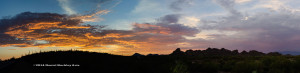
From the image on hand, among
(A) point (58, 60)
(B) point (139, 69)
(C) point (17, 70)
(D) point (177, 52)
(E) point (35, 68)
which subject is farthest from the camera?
(D) point (177, 52)

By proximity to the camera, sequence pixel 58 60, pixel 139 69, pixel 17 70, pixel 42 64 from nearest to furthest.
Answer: pixel 17 70 < pixel 42 64 < pixel 58 60 < pixel 139 69

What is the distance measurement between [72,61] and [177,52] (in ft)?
327

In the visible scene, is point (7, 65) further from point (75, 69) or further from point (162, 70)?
point (162, 70)

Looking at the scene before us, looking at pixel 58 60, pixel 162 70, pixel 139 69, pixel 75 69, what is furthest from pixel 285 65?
pixel 58 60

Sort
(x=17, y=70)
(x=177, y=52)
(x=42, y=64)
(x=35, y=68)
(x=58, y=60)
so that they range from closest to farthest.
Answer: (x=17, y=70) → (x=35, y=68) → (x=42, y=64) → (x=58, y=60) → (x=177, y=52)

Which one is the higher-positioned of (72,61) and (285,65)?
(72,61)

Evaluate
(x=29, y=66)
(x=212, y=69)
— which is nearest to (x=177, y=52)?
Result: (x=212, y=69)

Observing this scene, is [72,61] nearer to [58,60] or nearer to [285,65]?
[58,60]

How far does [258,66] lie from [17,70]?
18.5 metres

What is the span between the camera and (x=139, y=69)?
18.1 metres

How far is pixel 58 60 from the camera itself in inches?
663

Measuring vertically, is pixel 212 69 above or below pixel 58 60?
below

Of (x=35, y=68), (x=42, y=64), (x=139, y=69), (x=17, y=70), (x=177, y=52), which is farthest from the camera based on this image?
(x=177, y=52)

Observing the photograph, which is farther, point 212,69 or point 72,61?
point 212,69
